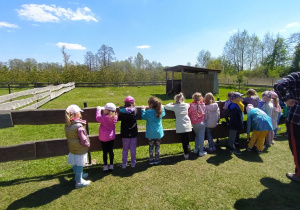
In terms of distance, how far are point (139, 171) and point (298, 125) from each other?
2776mm

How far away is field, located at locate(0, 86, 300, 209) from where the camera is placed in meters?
2.70

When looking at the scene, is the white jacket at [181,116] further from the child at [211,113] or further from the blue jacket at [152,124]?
the child at [211,113]

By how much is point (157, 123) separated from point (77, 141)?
1540 mm

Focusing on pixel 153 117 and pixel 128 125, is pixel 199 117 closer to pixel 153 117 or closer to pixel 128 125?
pixel 153 117

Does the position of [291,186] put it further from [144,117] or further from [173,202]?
[144,117]

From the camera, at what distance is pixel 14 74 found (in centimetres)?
3509

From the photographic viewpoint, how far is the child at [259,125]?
4348mm

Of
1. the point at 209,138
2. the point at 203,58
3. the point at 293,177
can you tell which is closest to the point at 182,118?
the point at 209,138

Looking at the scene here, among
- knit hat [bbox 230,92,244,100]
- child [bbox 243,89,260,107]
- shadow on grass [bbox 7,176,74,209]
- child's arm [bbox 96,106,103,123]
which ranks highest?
knit hat [bbox 230,92,244,100]

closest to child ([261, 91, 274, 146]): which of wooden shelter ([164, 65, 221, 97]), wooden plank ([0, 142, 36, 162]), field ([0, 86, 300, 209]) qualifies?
field ([0, 86, 300, 209])

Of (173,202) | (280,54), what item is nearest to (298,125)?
(173,202)

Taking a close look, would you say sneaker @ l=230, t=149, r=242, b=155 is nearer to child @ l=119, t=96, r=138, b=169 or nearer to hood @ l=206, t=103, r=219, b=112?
hood @ l=206, t=103, r=219, b=112

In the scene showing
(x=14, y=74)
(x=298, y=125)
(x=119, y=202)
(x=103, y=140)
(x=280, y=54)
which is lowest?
(x=119, y=202)

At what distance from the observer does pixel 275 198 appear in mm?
2785
